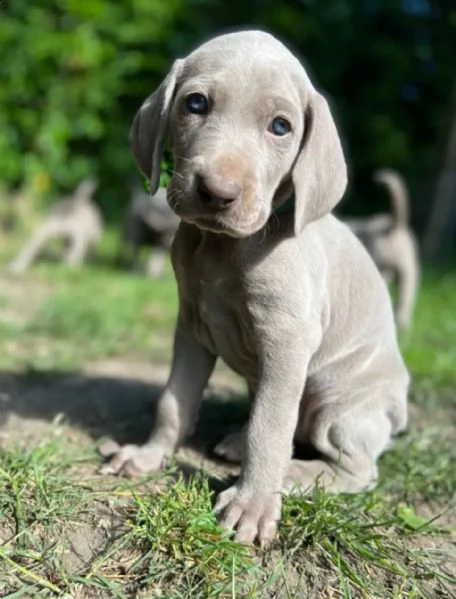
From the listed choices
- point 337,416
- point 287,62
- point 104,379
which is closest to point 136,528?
point 337,416

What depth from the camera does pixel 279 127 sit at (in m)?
2.73

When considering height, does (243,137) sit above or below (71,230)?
above

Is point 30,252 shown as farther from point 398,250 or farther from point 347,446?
point 347,446

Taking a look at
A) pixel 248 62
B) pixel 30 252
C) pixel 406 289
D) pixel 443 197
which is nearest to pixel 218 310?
pixel 248 62

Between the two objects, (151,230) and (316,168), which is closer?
(316,168)

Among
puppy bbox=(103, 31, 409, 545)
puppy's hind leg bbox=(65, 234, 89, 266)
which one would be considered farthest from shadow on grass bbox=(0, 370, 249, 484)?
puppy's hind leg bbox=(65, 234, 89, 266)

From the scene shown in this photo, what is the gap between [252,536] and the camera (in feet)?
8.75

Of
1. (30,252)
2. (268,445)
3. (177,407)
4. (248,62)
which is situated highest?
(248,62)

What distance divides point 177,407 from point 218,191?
3.75 ft

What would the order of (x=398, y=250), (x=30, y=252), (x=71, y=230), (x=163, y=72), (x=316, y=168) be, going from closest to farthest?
1. (x=316, y=168)
2. (x=398, y=250)
3. (x=30, y=252)
4. (x=71, y=230)
5. (x=163, y=72)

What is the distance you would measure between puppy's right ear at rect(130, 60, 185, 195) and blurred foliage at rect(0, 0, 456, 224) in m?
7.93

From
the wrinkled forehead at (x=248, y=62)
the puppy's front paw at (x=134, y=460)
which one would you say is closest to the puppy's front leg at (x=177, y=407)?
→ the puppy's front paw at (x=134, y=460)

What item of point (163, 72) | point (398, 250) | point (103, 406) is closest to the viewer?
point (103, 406)

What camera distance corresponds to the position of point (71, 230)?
907 cm
